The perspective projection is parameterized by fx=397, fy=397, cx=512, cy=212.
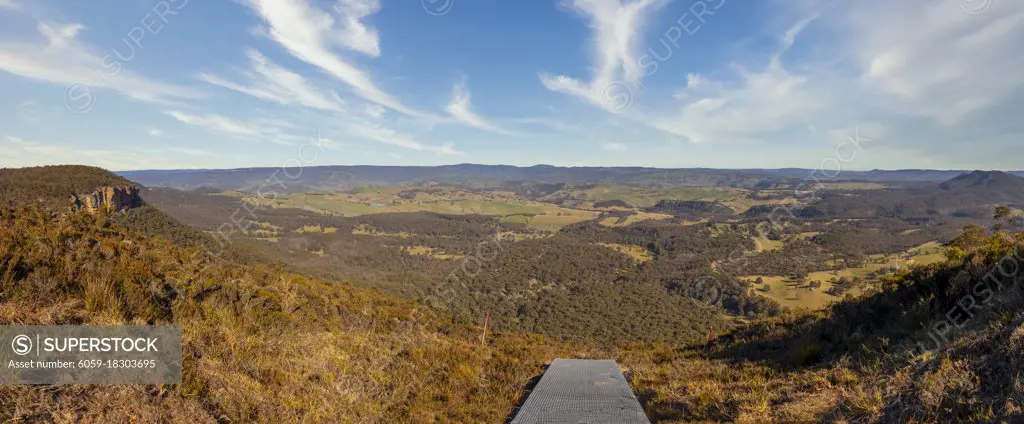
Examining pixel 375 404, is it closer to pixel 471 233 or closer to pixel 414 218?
pixel 471 233

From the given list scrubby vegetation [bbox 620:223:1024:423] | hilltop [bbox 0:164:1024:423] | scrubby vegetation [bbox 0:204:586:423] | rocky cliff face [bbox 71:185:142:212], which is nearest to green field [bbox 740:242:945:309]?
scrubby vegetation [bbox 620:223:1024:423]

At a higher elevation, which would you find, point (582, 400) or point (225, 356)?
point (225, 356)

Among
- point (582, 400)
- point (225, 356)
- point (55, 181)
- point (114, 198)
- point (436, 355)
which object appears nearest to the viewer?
point (225, 356)

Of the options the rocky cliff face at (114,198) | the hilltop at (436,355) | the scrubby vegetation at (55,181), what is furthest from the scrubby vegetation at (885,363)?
the rocky cliff face at (114,198)

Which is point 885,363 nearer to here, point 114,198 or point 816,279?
point 114,198

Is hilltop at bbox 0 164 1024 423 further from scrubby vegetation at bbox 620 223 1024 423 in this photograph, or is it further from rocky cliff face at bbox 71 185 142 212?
rocky cliff face at bbox 71 185 142 212

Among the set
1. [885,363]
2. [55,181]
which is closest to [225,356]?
[885,363]
